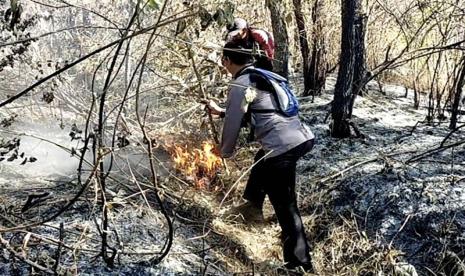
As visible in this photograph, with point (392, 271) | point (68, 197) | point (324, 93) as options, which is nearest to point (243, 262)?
point (392, 271)

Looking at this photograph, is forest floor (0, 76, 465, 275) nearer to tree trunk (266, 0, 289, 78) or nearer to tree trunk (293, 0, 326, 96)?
tree trunk (266, 0, 289, 78)

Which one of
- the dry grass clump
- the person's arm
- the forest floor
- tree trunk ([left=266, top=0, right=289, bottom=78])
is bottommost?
the dry grass clump

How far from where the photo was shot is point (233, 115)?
3.44 metres

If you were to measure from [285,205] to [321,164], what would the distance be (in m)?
1.56

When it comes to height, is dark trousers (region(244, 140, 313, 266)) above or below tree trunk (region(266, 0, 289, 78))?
below

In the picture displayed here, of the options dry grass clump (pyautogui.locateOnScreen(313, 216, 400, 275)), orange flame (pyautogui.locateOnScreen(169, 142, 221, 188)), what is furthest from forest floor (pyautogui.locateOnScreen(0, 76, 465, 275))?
orange flame (pyautogui.locateOnScreen(169, 142, 221, 188))

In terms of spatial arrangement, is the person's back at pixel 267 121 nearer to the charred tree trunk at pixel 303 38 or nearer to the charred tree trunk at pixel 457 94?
the charred tree trunk at pixel 457 94

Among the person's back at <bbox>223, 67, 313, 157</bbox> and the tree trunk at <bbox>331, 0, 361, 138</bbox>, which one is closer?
the person's back at <bbox>223, 67, 313, 157</bbox>

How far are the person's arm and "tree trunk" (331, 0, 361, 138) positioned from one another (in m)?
2.13

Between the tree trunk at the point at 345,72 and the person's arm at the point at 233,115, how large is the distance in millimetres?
2130

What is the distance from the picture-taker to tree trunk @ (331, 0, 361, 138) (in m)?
5.11

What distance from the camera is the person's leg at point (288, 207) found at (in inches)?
134

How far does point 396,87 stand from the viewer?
8.59m

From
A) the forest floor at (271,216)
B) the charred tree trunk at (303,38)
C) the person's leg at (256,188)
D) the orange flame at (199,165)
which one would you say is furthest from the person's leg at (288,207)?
the charred tree trunk at (303,38)
